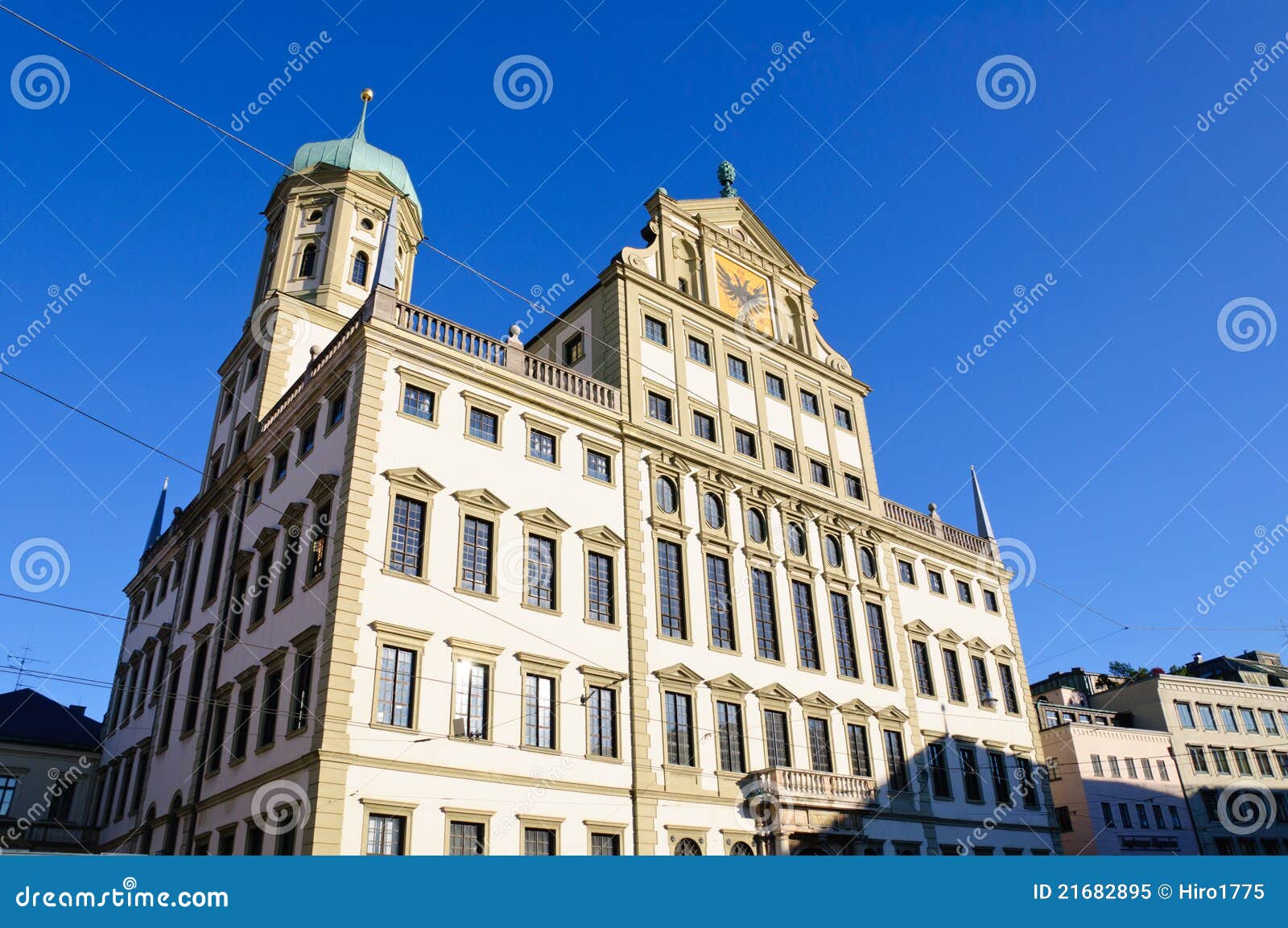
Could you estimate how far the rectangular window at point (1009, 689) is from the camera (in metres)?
44.0

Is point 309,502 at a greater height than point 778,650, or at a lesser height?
greater

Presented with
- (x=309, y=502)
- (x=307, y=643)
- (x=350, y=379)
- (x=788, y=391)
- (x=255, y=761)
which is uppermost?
(x=788, y=391)

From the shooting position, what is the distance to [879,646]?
3909cm

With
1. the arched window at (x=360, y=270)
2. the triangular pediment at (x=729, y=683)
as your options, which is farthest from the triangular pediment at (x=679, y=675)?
the arched window at (x=360, y=270)

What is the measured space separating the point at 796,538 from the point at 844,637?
14.3ft

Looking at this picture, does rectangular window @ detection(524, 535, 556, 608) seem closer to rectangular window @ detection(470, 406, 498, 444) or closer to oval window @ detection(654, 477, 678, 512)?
rectangular window @ detection(470, 406, 498, 444)

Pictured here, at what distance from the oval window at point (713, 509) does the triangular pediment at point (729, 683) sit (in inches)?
232

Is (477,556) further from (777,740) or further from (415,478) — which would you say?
(777,740)

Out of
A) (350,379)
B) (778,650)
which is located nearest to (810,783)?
(778,650)

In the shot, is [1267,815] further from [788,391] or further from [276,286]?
[276,286]

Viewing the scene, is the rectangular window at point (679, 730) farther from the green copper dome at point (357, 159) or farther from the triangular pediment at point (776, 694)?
the green copper dome at point (357, 159)

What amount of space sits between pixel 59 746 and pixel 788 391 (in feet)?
142

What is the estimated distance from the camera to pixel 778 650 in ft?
113

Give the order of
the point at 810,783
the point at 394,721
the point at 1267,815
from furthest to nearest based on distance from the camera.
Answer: the point at 1267,815 → the point at 810,783 → the point at 394,721
